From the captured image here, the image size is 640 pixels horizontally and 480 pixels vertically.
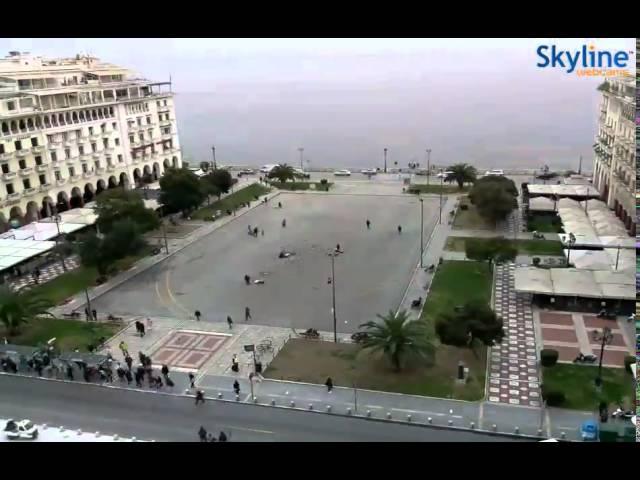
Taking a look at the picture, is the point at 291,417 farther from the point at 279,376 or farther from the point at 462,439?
the point at 462,439

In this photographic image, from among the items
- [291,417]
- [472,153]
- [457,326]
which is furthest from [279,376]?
[472,153]

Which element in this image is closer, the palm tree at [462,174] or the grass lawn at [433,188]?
the palm tree at [462,174]

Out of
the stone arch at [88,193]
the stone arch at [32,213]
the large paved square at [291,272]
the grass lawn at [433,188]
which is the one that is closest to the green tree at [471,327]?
the large paved square at [291,272]

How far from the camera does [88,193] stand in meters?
58.8

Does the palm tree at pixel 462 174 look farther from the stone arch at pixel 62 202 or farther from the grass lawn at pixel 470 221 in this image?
the stone arch at pixel 62 202

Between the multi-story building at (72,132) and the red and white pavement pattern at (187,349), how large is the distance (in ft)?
84.2

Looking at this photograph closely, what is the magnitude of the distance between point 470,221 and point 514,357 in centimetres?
2360

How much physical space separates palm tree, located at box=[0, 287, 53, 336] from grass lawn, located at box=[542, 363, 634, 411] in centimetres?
2554

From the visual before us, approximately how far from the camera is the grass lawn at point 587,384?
22719mm

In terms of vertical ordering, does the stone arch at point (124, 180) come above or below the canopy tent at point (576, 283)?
above

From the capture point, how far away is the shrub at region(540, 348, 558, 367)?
2491cm

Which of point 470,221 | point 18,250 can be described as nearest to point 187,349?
point 18,250

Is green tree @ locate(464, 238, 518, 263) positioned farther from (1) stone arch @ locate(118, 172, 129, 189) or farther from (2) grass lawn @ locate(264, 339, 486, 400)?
(1) stone arch @ locate(118, 172, 129, 189)

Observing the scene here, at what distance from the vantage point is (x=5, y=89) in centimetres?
5184
